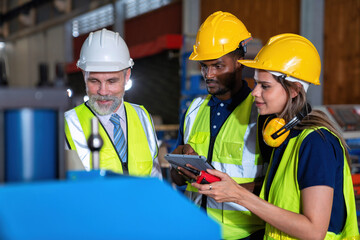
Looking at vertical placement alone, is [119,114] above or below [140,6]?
below

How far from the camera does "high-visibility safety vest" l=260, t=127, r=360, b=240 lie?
146 cm

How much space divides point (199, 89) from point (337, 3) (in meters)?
2.85

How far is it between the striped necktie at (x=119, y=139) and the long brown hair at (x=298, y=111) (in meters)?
0.83

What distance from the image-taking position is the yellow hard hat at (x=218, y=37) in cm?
224

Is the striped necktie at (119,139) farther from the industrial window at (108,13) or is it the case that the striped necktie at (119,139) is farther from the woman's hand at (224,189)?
the industrial window at (108,13)

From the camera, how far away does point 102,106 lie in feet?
6.70

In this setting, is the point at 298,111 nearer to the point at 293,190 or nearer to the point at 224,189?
the point at 293,190

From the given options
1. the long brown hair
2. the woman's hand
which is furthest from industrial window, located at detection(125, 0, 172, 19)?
the woman's hand

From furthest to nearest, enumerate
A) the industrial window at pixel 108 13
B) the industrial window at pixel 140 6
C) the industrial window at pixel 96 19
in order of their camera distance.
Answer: the industrial window at pixel 96 19 < the industrial window at pixel 108 13 < the industrial window at pixel 140 6

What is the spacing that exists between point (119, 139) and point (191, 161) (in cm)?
46

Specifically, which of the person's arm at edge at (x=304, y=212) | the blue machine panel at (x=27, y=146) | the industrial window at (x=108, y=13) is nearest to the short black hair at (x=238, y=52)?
the person's arm at edge at (x=304, y=212)

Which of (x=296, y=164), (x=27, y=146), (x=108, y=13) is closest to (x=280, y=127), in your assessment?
(x=296, y=164)

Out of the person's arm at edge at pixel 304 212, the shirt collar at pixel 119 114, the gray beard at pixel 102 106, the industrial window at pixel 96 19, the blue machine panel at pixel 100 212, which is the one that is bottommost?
the person's arm at edge at pixel 304 212

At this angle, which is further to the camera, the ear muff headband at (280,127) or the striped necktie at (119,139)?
the striped necktie at (119,139)
